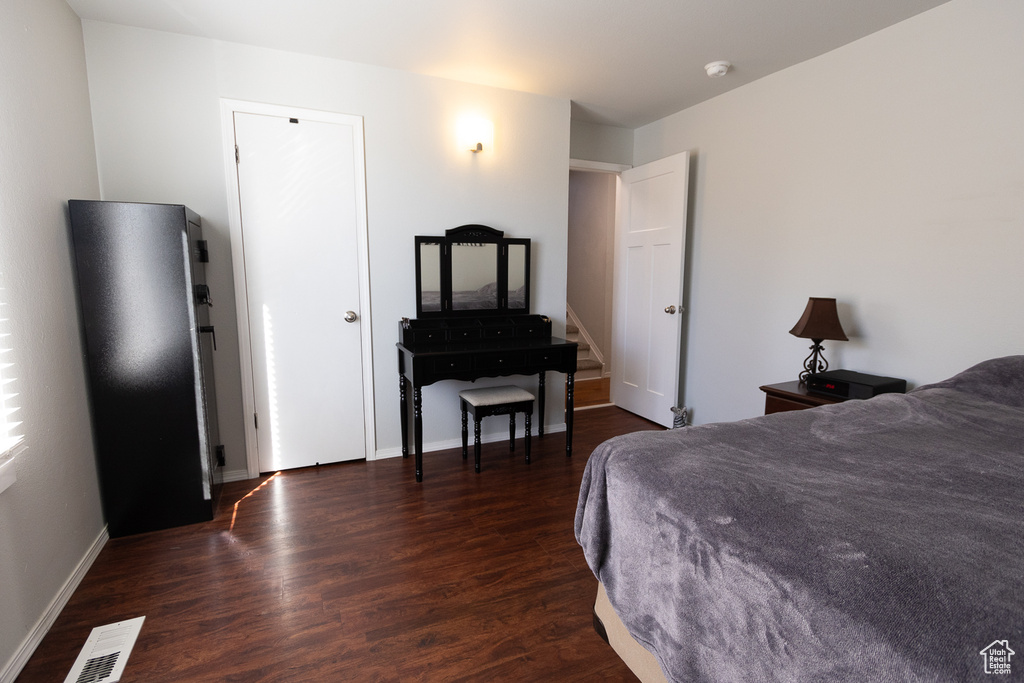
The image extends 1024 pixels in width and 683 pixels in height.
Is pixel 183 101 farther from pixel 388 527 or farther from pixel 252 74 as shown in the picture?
pixel 388 527

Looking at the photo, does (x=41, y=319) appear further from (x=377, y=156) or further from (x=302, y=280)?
(x=377, y=156)

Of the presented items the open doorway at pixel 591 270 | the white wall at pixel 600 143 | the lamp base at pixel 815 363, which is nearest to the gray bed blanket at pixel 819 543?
the lamp base at pixel 815 363

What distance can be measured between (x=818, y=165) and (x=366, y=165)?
2705 millimetres

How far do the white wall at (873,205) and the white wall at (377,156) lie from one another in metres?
1.17

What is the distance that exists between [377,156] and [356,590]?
2421 millimetres

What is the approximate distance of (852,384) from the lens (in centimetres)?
239

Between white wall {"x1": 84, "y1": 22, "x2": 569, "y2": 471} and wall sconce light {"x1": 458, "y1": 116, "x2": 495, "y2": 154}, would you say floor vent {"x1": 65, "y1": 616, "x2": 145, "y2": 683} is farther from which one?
wall sconce light {"x1": 458, "y1": 116, "x2": 495, "y2": 154}

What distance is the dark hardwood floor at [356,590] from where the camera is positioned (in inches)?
60.6

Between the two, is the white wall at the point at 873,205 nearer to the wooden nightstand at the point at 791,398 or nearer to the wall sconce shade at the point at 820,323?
the wall sconce shade at the point at 820,323

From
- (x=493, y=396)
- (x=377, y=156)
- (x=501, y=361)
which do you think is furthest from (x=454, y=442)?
(x=377, y=156)

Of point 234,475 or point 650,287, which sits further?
point 650,287

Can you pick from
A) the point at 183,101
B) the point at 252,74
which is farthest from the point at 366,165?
the point at 183,101

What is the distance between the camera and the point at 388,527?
238cm

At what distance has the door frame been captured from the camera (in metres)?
2.70
